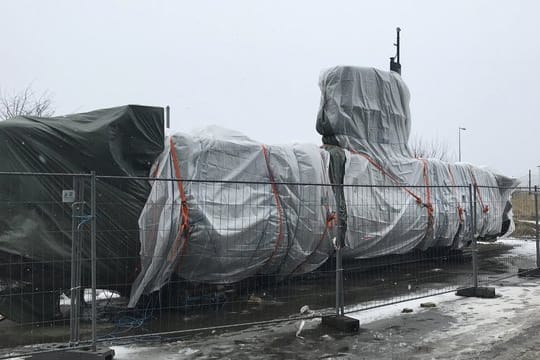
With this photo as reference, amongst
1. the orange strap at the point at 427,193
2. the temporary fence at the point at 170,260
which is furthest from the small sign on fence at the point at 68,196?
the orange strap at the point at 427,193

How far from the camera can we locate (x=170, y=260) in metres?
6.93

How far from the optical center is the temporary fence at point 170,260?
6.08 m

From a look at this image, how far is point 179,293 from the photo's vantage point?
292 inches

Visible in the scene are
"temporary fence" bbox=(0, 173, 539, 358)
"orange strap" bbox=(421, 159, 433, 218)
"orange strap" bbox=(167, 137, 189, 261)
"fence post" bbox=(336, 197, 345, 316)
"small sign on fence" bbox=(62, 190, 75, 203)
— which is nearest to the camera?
"small sign on fence" bbox=(62, 190, 75, 203)

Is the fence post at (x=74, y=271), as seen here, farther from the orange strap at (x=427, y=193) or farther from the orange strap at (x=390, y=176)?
the orange strap at (x=427, y=193)

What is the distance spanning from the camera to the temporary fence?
6.08m

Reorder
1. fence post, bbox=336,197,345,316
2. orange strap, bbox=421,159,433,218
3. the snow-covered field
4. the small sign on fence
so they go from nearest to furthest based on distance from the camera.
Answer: the small sign on fence < the snow-covered field < fence post, bbox=336,197,345,316 < orange strap, bbox=421,159,433,218

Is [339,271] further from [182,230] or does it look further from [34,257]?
[34,257]

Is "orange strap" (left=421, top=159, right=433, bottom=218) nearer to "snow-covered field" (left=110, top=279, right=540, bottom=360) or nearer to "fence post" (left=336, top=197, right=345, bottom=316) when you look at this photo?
"snow-covered field" (left=110, top=279, right=540, bottom=360)

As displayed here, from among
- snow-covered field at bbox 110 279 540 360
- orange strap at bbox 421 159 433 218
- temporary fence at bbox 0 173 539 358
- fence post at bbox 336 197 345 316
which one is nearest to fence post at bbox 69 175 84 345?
temporary fence at bbox 0 173 539 358

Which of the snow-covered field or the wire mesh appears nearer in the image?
the snow-covered field

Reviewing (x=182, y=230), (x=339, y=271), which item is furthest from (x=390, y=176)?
(x=182, y=230)

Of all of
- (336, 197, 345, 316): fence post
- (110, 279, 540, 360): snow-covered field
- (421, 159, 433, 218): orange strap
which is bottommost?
(110, 279, 540, 360): snow-covered field

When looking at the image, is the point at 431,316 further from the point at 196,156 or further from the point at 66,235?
the point at 66,235
